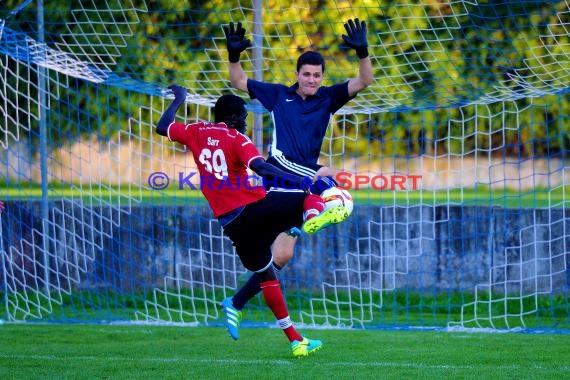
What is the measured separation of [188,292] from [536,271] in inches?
164

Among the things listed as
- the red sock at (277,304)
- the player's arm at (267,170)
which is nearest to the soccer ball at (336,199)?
the player's arm at (267,170)

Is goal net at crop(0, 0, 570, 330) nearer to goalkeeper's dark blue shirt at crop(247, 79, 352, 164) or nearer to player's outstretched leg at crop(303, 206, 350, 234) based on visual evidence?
goalkeeper's dark blue shirt at crop(247, 79, 352, 164)

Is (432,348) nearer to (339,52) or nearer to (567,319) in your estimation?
(567,319)

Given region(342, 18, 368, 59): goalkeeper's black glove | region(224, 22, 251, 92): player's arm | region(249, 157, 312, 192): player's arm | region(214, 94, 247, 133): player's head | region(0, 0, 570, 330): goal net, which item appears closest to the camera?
region(249, 157, 312, 192): player's arm

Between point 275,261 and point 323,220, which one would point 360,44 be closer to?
point 323,220

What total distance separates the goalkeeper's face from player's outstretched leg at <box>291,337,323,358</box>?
6.29 ft

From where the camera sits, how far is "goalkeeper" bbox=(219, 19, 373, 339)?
7.79 m

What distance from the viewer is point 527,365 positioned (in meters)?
7.45

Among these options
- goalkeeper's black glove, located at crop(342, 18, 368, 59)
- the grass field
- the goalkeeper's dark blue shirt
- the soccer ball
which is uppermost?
goalkeeper's black glove, located at crop(342, 18, 368, 59)

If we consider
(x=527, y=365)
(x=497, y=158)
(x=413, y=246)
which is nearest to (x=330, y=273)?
(x=413, y=246)

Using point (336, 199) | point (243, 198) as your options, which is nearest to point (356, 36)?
point (336, 199)

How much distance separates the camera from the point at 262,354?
814 cm

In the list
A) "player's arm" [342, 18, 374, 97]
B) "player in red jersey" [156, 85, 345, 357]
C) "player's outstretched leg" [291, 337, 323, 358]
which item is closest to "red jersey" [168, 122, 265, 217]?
"player in red jersey" [156, 85, 345, 357]

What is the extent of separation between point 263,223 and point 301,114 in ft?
3.19
